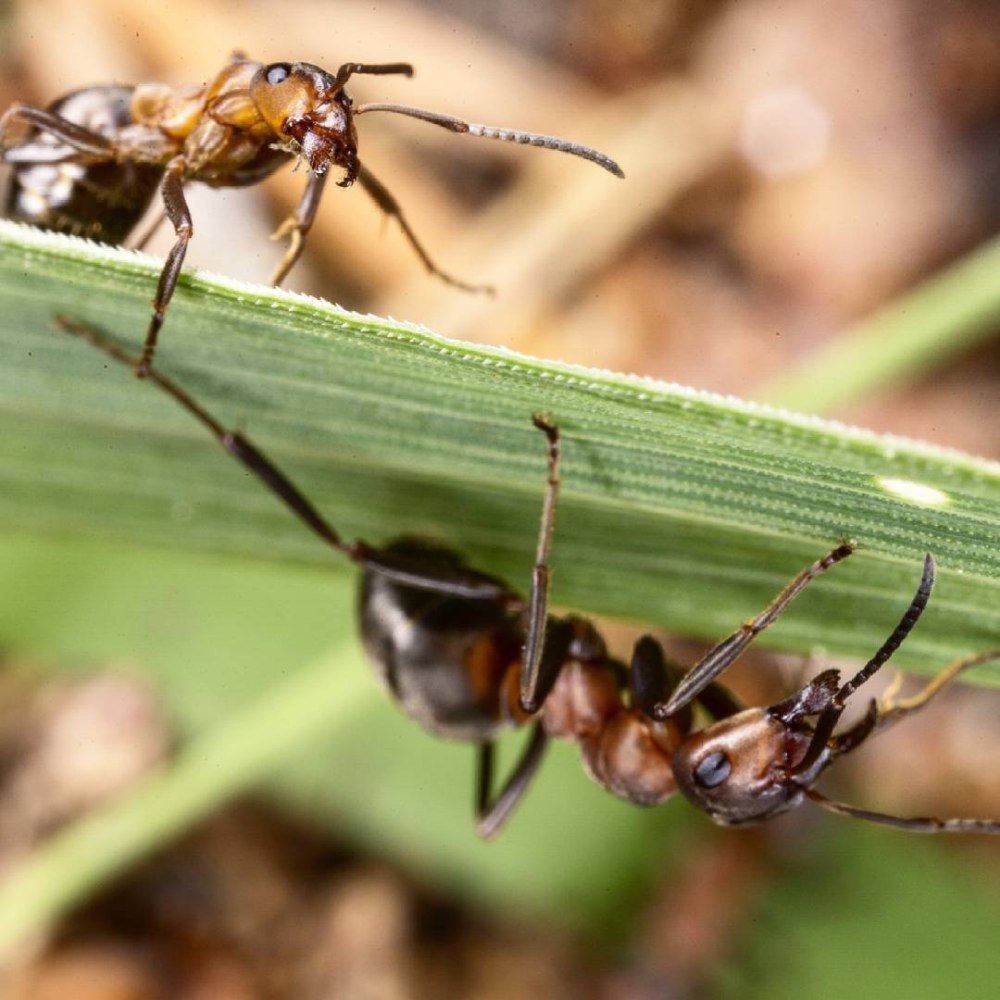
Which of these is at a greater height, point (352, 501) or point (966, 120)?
point (966, 120)

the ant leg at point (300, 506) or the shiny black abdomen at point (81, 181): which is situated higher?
the shiny black abdomen at point (81, 181)

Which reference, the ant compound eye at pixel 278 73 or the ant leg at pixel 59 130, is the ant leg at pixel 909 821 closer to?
the ant compound eye at pixel 278 73

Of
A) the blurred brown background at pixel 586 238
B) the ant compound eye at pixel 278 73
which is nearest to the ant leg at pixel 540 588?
the ant compound eye at pixel 278 73

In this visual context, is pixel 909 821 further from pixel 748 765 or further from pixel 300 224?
pixel 300 224

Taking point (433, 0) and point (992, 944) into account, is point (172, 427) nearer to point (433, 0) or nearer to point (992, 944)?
point (433, 0)

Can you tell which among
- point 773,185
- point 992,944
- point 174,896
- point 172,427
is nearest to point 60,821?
point 174,896

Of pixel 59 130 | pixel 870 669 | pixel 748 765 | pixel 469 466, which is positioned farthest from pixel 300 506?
pixel 870 669
